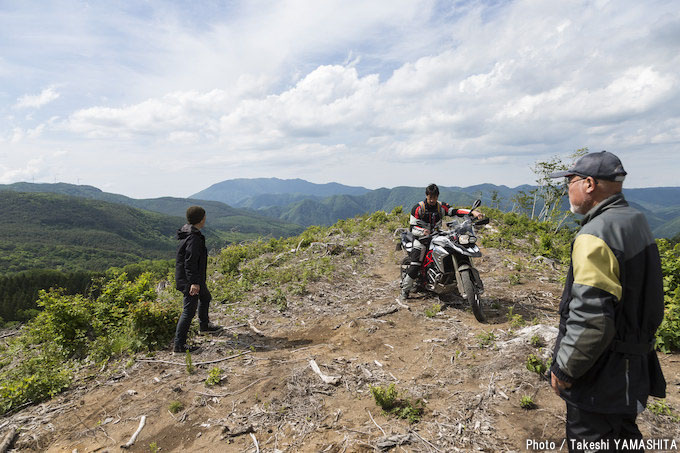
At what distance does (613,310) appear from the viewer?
212 centimetres

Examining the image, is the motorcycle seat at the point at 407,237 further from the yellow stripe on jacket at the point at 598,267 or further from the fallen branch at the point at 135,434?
the fallen branch at the point at 135,434

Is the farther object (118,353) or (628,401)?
(118,353)

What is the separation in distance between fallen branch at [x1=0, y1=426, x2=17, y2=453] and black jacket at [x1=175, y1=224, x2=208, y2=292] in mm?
2780

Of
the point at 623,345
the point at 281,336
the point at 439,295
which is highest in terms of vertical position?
the point at 623,345

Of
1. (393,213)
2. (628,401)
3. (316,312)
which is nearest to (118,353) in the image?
(316,312)

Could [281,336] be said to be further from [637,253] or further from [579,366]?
[637,253]

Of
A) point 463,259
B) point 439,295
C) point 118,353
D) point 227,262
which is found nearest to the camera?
point 118,353

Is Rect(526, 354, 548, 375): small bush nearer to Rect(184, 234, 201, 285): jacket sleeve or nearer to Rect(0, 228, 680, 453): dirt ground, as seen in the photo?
Rect(0, 228, 680, 453): dirt ground

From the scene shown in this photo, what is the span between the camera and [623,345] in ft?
7.20

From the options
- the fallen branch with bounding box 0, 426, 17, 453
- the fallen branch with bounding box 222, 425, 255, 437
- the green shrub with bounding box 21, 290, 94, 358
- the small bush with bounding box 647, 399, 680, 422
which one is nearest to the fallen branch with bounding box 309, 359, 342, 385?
the fallen branch with bounding box 222, 425, 255, 437

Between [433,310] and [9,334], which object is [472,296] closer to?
[433,310]

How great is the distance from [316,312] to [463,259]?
12.9 ft

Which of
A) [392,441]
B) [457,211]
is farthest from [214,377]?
[457,211]

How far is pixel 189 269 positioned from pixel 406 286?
511 cm
